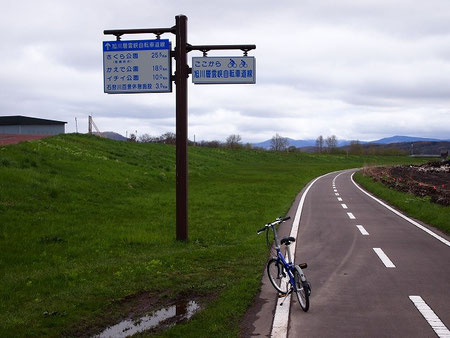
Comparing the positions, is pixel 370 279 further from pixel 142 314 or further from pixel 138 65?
pixel 138 65

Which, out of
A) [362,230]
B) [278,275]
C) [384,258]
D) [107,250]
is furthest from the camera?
[362,230]

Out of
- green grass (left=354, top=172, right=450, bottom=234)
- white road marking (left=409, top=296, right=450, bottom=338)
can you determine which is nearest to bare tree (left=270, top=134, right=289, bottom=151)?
green grass (left=354, top=172, right=450, bottom=234)

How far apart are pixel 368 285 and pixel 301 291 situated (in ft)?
5.52

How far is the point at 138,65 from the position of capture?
431 inches

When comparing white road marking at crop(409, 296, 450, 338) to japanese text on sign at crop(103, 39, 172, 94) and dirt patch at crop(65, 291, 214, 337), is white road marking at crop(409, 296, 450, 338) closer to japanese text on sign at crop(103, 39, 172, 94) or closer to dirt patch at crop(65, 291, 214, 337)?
dirt patch at crop(65, 291, 214, 337)

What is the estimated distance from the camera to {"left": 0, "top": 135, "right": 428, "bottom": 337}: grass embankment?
601 cm

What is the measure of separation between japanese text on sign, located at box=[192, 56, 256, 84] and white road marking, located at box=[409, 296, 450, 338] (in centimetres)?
666

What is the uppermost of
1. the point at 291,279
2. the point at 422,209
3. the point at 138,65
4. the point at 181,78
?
the point at 138,65

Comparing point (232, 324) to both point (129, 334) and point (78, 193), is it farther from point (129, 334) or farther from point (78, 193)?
point (78, 193)

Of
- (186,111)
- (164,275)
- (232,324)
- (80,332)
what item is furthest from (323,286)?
(186,111)

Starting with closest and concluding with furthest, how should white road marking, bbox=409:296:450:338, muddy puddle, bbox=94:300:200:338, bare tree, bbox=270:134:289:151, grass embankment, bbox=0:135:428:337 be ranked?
white road marking, bbox=409:296:450:338
muddy puddle, bbox=94:300:200:338
grass embankment, bbox=0:135:428:337
bare tree, bbox=270:134:289:151

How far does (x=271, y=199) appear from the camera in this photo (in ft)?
70.7

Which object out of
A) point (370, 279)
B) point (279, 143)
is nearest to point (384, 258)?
point (370, 279)

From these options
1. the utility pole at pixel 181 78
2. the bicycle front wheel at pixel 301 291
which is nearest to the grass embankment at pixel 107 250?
the bicycle front wheel at pixel 301 291
